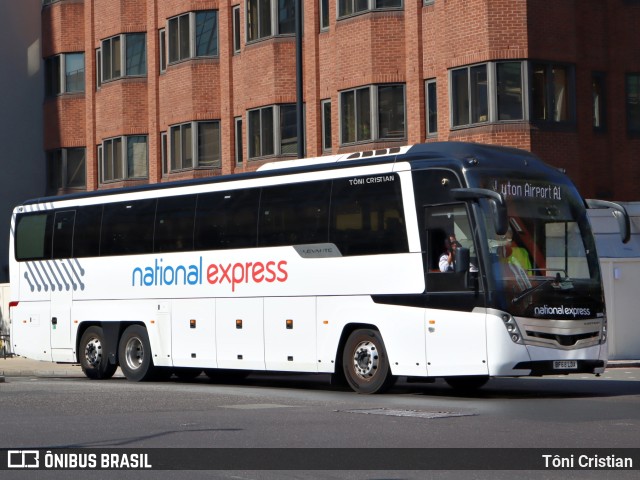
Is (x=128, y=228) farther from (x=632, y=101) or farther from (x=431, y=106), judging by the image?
(x=632, y=101)

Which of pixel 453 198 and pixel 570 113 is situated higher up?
pixel 570 113

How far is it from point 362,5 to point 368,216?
14.8 m

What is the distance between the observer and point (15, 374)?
3022cm

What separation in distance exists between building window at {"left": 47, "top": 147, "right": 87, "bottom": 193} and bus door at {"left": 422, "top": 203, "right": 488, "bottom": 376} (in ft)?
90.3

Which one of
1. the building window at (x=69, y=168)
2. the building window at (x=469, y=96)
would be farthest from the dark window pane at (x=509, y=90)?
the building window at (x=69, y=168)

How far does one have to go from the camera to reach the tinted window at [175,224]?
78.4 feet

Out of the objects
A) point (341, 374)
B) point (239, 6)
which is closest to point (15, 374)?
point (341, 374)

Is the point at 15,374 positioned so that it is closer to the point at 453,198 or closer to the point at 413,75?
the point at 413,75

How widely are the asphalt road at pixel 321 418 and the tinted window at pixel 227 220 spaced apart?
2.57m

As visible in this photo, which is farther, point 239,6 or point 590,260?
point 239,6

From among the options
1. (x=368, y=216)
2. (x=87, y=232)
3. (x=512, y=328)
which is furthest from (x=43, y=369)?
(x=512, y=328)

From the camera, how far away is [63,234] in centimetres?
2689

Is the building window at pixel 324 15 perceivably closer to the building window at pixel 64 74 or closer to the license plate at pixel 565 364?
the building window at pixel 64 74

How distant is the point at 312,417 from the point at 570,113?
17971 mm
